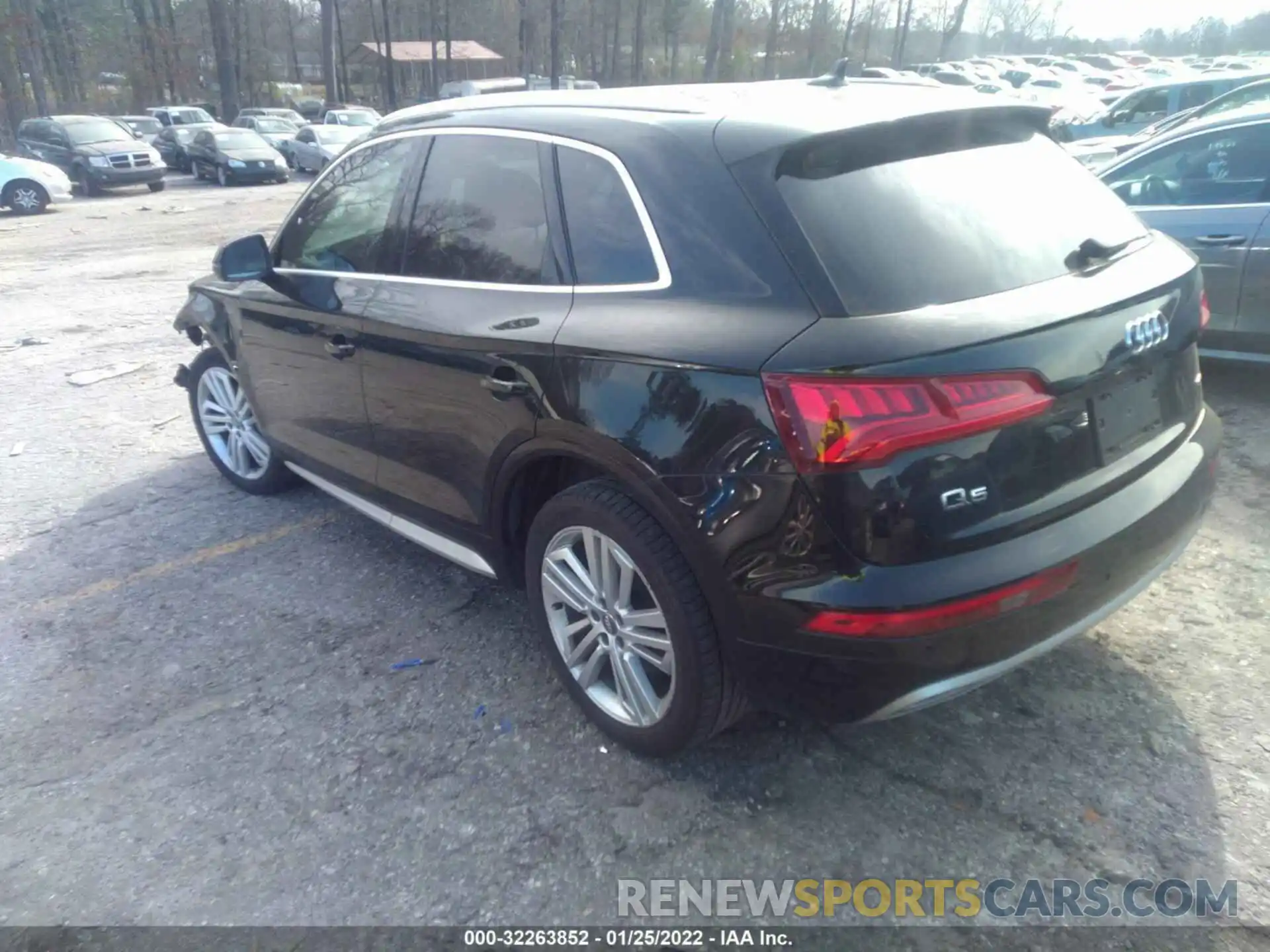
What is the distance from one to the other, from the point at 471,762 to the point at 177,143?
32904 mm

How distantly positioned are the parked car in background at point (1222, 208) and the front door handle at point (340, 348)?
4.21m

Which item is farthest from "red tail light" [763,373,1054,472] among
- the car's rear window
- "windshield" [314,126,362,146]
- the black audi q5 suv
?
"windshield" [314,126,362,146]

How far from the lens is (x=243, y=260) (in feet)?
13.8

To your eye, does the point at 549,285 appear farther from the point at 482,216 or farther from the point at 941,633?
the point at 941,633

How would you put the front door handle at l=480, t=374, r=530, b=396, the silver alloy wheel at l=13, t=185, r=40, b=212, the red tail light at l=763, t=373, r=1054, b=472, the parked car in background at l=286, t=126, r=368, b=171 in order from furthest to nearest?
the parked car in background at l=286, t=126, r=368, b=171, the silver alloy wheel at l=13, t=185, r=40, b=212, the front door handle at l=480, t=374, r=530, b=396, the red tail light at l=763, t=373, r=1054, b=472

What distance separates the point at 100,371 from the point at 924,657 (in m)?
7.35

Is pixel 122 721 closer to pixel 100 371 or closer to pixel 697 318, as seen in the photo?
pixel 697 318

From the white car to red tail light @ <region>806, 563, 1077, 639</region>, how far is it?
76.9 feet

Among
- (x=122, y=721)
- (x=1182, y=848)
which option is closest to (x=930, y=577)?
(x=1182, y=848)

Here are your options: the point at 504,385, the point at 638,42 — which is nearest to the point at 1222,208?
the point at 504,385

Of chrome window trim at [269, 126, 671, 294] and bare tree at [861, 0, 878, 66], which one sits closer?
chrome window trim at [269, 126, 671, 294]

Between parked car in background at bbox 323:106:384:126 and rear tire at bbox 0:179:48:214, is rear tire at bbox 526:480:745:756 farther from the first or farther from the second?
parked car in background at bbox 323:106:384:126

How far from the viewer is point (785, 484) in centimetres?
230

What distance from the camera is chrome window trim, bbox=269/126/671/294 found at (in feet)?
8.82
